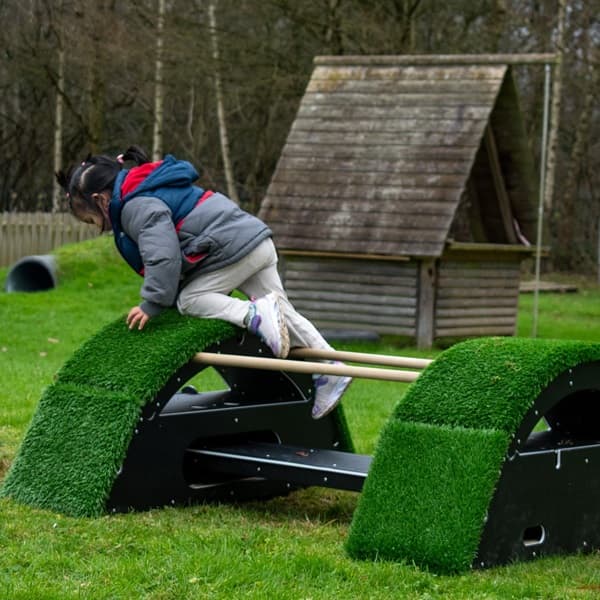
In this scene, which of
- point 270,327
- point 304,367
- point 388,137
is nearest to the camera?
point 304,367

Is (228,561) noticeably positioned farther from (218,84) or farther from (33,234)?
(218,84)

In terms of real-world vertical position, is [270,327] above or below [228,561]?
above

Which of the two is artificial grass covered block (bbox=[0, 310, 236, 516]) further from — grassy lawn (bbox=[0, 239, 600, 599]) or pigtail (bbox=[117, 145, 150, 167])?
pigtail (bbox=[117, 145, 150, 167])

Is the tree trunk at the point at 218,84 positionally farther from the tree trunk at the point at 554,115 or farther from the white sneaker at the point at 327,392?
the white sneaker at the point at 327,392

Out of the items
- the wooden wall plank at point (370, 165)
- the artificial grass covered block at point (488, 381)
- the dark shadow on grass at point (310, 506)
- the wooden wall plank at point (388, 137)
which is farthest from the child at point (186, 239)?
the wooden wall plank at point (388, 137)

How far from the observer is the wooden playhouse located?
15.7 m

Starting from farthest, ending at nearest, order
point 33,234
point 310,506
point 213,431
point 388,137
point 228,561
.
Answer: point 33,234 → point 388,137 → point 310,506 → point 213,431 → point 228,561

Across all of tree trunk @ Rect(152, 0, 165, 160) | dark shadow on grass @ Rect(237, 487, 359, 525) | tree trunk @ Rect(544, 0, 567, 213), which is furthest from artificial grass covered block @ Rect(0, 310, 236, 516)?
tree trunk @ Rect(544, 0, 567, 213)

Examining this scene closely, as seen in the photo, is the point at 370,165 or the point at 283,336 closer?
the point at 283,336

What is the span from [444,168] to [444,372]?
1067 cm

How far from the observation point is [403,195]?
15789 millimetres

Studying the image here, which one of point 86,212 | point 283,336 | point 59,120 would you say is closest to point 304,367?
point 283,336

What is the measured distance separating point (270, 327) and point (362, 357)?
49 cm

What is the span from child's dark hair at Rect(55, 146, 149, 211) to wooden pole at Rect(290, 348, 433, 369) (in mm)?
1248
